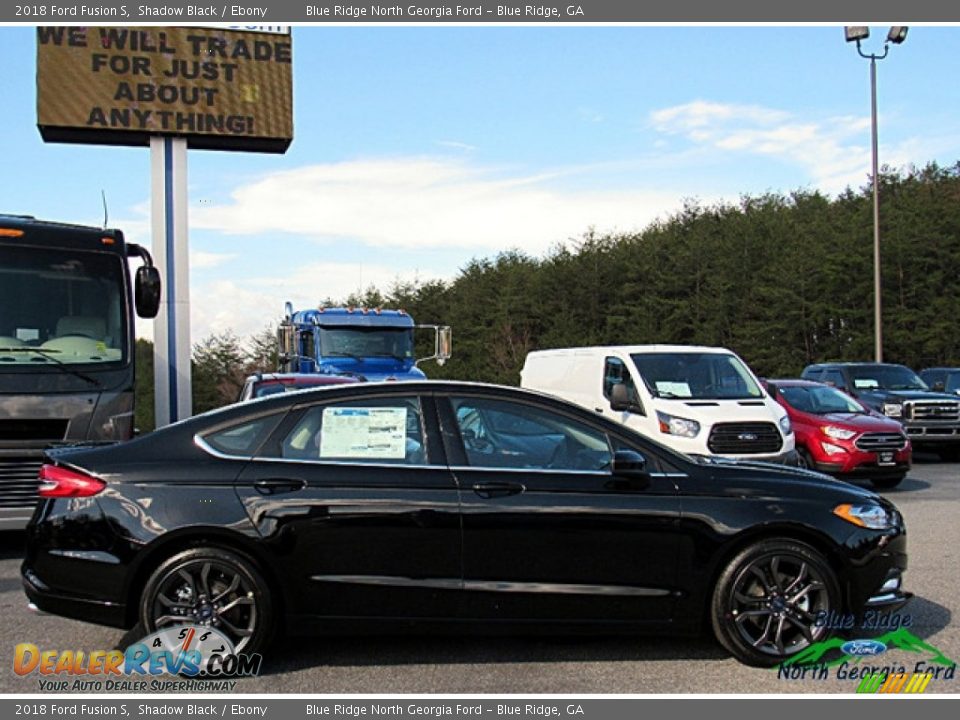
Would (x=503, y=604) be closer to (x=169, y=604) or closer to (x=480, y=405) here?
(x=480, y=405)

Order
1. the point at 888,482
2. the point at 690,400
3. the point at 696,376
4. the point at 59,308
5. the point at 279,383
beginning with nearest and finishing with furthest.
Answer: the point at 59,308, the point at 279,383, the point at 690,400, the point at 696,376, the point at 888,482

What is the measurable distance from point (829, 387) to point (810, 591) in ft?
34.8

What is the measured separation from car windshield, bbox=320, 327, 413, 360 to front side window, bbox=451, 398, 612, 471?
43.5ft

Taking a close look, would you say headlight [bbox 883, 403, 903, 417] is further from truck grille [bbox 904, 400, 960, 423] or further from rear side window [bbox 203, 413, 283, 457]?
rear side window [bbox 203, 413, 283, 457]

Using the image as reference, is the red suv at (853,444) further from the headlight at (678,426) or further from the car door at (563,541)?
the car door at (563,541)

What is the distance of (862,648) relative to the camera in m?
5.58

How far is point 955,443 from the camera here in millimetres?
17906


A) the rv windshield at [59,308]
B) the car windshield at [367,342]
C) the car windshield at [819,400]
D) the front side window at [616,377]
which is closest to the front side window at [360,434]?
the rv windshield at [59,308]

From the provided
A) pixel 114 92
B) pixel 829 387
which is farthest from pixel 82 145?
pixel 829 387

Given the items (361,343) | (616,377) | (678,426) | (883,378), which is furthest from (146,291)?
(883,378)

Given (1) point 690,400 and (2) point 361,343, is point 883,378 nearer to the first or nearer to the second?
(1) point 690,400

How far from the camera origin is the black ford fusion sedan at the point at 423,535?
521cm

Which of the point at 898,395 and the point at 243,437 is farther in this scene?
the point at 898,395

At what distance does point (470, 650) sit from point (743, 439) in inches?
280
